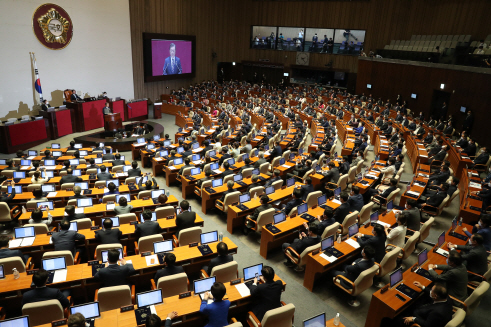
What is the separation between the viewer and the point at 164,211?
714 centimetres

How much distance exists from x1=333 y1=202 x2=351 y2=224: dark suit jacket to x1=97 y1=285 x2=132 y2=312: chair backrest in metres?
4.80

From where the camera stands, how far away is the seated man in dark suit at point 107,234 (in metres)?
5.96

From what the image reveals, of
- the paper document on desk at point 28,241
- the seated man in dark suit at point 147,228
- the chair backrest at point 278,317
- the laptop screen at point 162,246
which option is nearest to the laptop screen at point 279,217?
the laptop screen at point 162,246

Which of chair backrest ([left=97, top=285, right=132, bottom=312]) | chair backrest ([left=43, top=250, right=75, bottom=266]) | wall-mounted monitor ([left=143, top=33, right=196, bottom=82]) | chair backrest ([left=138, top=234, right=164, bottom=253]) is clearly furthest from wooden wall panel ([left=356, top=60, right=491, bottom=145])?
chair backrest ([left=43, top=250, right=75, bottom=266])

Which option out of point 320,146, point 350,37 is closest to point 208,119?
point 320,146

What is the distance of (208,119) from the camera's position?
724 inches

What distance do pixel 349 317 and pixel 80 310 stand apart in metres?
4.21

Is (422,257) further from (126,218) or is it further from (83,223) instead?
(83,223)

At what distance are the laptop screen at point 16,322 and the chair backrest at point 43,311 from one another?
0.28 meters

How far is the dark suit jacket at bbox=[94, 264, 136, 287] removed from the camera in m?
4.95

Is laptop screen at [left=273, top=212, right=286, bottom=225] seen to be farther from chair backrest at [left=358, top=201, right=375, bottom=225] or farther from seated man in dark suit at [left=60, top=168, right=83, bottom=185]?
seated man in dark suit at [left=60, top=168, right=83, bottom=185]

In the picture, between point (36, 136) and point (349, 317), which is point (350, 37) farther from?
point (349, 317)

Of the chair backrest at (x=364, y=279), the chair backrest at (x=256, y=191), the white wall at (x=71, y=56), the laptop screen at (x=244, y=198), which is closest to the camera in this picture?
the chair backrest at (x=364, y=279)

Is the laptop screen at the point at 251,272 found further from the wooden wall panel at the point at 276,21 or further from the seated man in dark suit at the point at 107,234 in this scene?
the wooden wall panel at the point at 276,21
